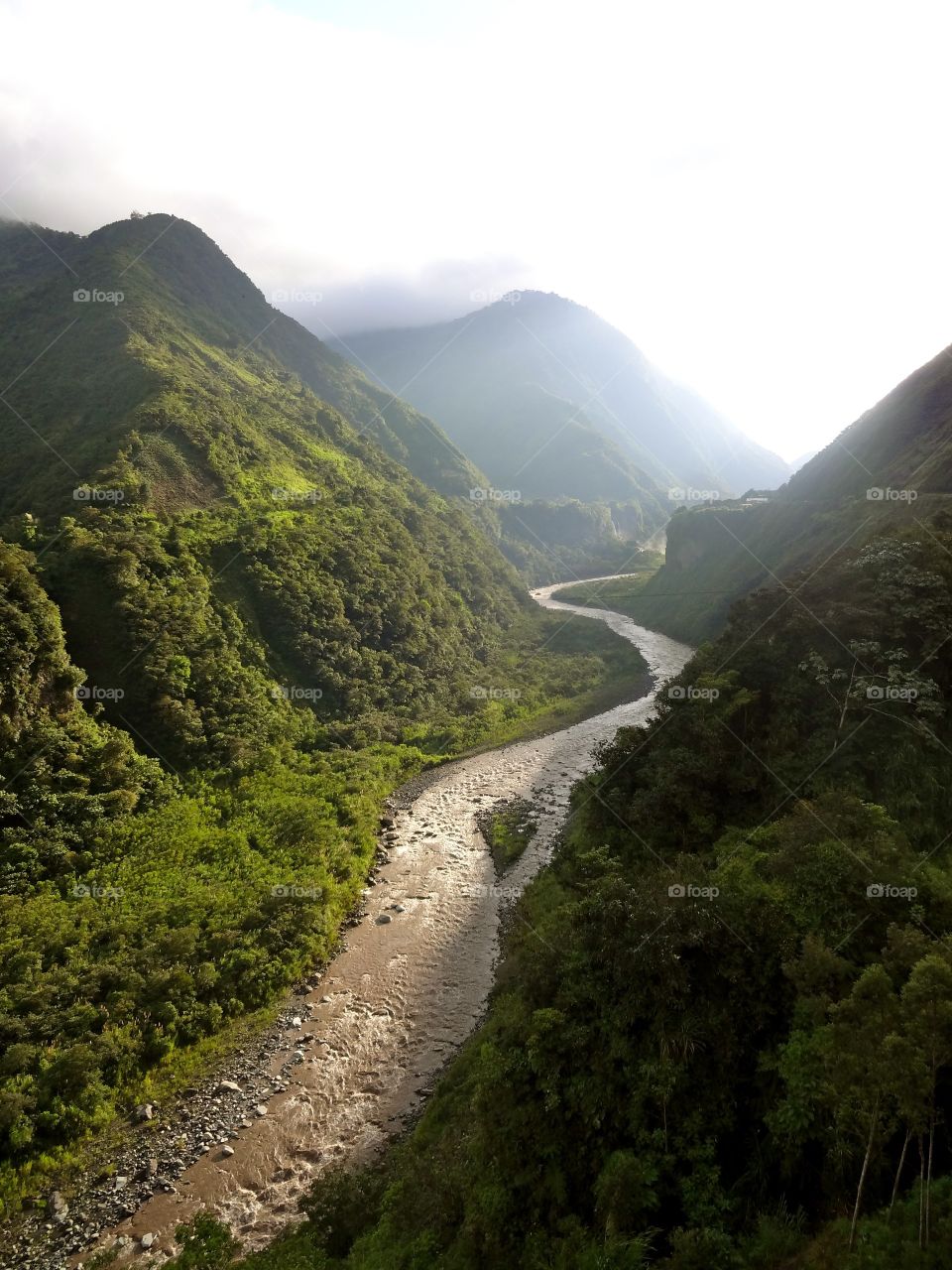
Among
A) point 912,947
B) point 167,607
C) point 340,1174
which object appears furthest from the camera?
point 167,607

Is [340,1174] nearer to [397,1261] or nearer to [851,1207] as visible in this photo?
[397,1261]

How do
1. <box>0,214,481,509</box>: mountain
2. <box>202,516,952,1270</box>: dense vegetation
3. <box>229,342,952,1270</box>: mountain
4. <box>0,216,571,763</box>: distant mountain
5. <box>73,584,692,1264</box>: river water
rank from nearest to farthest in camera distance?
<box>202,516,952,1270</box>: dense vegetation < <box>229,342,952,1270</box>: mountain < <box>73,584,692,1264</box>: river water < <box>0,216,571,763</box>: distant mountain < <box>0,214,481,509</box>: mountain

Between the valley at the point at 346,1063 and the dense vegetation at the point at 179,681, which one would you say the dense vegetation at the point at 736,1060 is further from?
the dense vegetation at the point at 179,681

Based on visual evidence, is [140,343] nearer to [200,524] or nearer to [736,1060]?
[200,524]

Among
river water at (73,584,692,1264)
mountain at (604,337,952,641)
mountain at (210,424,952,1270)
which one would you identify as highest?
mountain at (604,337,952,641)

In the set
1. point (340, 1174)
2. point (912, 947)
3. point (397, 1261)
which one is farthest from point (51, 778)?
point (912, 947)

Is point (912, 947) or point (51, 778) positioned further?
point (51, 778)

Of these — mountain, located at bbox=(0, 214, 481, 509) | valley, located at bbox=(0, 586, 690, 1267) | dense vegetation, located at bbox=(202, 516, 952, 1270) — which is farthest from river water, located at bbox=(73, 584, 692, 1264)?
mountain, located at bbox=(0, 214, 481, 509)

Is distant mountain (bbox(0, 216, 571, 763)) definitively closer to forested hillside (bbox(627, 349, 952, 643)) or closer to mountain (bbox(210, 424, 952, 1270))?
mountain (bbox(210, 424, 952, 1270))
